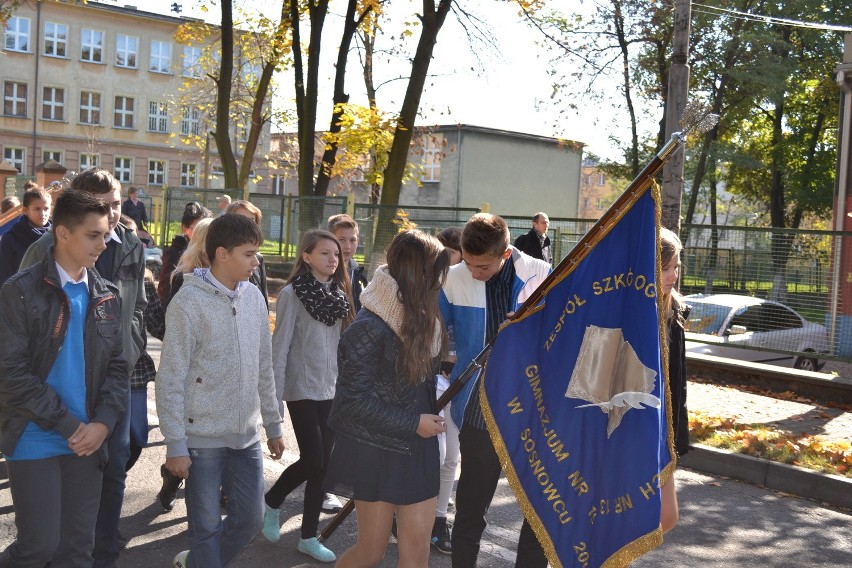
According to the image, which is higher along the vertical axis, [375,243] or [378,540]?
[375,243]

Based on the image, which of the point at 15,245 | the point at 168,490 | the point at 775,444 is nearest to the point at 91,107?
the point at 15,245

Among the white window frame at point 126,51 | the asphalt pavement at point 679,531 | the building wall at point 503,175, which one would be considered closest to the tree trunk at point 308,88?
the asphalt pavement at point 679,531

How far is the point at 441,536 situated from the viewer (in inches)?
221

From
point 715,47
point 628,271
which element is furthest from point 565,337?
point 715,47

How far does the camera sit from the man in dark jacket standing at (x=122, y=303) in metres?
4.56

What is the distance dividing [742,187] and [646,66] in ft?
41.0

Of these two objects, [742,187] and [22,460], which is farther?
[742,187]

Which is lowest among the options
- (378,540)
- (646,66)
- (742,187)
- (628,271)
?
(378,540)

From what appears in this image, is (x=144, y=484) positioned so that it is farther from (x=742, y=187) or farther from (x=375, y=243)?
(x=742, y=187)

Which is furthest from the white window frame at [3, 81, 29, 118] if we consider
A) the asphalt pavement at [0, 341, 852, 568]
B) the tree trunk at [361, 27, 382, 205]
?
the asphalt pavement at [0, 341, 852, 568]

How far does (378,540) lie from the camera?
3.79m

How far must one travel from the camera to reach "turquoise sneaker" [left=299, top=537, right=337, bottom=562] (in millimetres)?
5262

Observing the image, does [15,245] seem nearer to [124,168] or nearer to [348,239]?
[348,239]

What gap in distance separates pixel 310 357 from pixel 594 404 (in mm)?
1980
